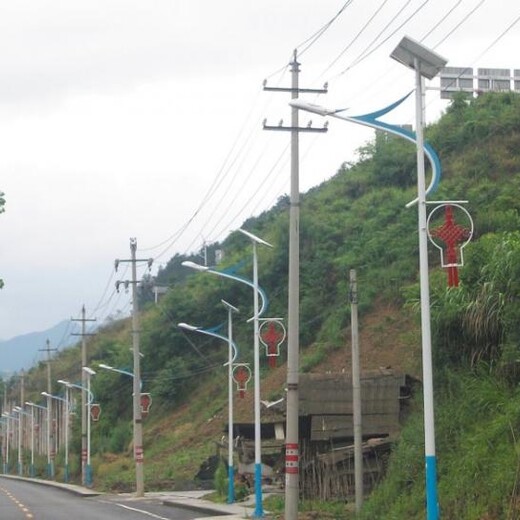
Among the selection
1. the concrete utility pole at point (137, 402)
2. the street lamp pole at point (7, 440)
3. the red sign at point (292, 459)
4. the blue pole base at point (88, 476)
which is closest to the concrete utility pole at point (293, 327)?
the red sign at point (292, 459)

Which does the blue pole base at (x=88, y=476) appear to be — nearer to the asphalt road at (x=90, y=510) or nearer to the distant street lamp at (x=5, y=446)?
the asphalt road at (x=90, y=510)

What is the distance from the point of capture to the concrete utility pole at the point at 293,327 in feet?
79.5

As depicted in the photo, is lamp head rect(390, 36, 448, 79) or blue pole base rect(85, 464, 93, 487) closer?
lamp head rect(390, 36, 448, 79)

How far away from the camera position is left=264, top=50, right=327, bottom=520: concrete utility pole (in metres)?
24.2

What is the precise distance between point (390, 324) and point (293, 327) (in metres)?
28.8

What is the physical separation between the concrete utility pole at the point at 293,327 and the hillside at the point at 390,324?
5.50 ft

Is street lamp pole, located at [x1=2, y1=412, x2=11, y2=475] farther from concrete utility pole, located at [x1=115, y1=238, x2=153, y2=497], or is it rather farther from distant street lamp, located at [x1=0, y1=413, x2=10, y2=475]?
concrete utility pole, located at [x1=115, y1=238, x2=153, y2=497]

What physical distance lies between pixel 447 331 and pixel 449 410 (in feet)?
6.07

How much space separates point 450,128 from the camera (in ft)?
238

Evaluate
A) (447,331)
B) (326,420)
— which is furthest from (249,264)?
(447,331)

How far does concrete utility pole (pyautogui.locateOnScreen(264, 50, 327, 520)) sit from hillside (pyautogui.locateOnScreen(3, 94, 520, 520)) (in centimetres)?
168

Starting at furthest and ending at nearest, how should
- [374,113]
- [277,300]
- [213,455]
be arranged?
[277,300] → [213,455] → [374,113]

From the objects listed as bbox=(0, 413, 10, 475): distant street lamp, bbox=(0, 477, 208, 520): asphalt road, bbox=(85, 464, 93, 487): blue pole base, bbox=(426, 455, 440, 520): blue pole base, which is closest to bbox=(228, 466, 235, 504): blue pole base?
bbox=(0, 477, 208, 520): asphalt road

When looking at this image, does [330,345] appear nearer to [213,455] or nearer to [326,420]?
[213,455]
